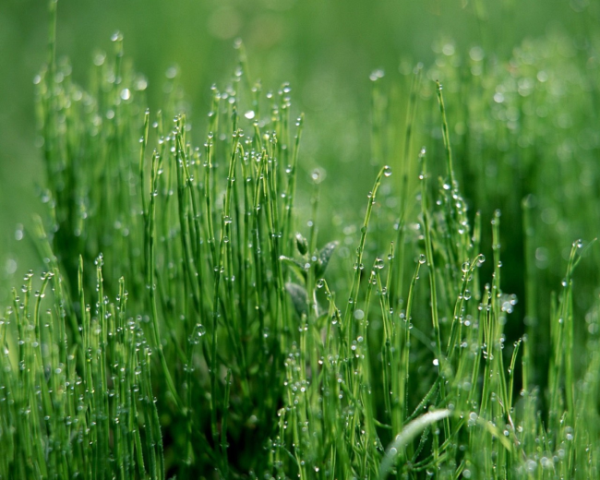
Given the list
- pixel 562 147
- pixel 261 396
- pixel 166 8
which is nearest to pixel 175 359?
pixel 261 396

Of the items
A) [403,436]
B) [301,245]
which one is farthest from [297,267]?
[403,436]

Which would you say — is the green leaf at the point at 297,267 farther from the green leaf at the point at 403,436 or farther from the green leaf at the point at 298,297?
the green leaf at the point at 403,436

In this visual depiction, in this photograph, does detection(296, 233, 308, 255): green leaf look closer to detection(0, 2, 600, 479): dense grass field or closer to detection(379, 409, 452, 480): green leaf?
detection(0, 2, 600, 479): dense grass field

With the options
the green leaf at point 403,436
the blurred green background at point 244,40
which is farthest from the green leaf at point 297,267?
the blurred green background at point 244,40

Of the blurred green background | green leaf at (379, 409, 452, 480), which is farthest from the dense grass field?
the blurred green background

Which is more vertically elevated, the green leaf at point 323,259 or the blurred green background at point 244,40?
the blurred green background at point 244,40

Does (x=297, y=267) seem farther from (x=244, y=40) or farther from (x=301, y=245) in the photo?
(x=244, y=40)

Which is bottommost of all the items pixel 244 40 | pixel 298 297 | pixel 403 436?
pixel 403 436

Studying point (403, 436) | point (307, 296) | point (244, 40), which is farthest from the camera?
point (244, 40)
